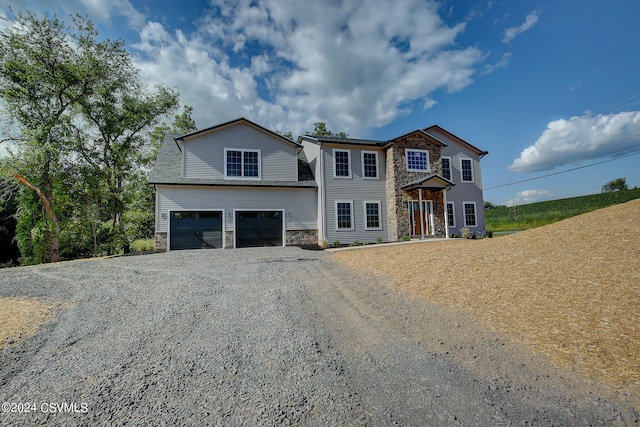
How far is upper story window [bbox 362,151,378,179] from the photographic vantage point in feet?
53.3

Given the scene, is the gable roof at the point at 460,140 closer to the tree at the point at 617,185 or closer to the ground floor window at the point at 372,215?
the ground floor window at the point at 372,215

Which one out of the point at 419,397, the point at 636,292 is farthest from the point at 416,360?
the point at 636,292

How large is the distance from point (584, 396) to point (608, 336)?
1.45 metres

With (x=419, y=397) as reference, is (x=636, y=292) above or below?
above

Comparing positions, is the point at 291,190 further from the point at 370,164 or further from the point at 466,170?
the point at 466,170

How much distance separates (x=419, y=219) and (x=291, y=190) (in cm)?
810

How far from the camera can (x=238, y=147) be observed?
15.2 meters

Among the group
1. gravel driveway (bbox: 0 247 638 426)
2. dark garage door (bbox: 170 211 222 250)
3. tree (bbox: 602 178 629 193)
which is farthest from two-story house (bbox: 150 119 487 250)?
tree (bbox: 602 178 629 193)

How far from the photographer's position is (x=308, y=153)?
17766mm

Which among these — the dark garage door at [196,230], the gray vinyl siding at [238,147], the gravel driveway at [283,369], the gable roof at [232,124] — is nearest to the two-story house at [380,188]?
the gray vinyl siding at [238,147]

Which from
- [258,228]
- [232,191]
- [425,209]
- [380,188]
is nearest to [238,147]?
[232,191]

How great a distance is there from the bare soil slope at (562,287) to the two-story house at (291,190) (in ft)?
24.3

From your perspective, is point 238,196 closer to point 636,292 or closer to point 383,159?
point 383,159

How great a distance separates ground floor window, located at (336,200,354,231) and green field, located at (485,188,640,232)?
1939 centimetres
